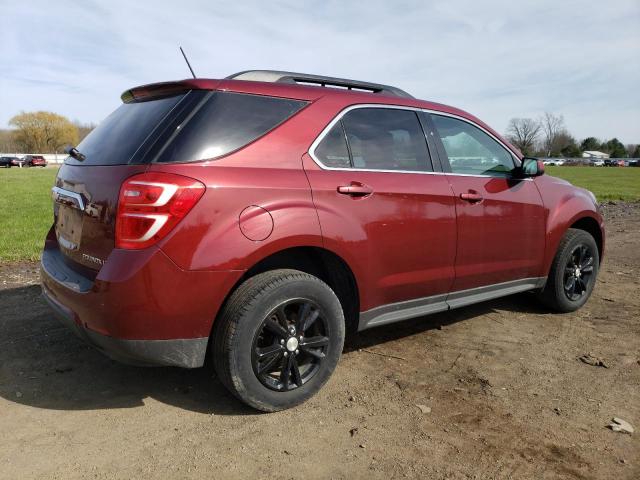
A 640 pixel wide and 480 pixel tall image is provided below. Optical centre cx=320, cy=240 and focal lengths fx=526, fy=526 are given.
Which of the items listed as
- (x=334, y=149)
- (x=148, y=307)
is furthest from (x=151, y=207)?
(x=334, y=149)

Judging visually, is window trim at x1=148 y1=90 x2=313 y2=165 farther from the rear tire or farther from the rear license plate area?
the rear tire

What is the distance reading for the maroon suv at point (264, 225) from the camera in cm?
255

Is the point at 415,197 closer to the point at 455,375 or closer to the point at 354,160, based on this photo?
the point at 354,160

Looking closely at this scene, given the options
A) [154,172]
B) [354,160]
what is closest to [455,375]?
[354,160]

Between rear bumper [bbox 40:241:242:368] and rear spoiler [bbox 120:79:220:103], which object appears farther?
rear spoiler [bbox 120:79:220:103]

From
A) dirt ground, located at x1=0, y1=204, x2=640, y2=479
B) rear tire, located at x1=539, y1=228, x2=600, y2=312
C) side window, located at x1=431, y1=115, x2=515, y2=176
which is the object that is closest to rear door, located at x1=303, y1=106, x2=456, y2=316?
side window, located at x1=431, y1=115, x2=515, y2=176

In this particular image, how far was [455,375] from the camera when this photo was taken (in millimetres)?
3463

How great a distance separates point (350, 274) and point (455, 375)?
40.0 inches

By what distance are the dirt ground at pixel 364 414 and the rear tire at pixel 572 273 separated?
1.49 ft

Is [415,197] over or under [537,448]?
over

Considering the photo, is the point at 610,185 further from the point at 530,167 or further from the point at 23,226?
the point at 23,226

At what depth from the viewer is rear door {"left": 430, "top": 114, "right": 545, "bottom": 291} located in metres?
3.80

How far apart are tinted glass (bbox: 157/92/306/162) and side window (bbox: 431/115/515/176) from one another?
54.8 inches

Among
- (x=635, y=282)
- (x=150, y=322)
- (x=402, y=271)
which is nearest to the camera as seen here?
(x=150, y=322)
